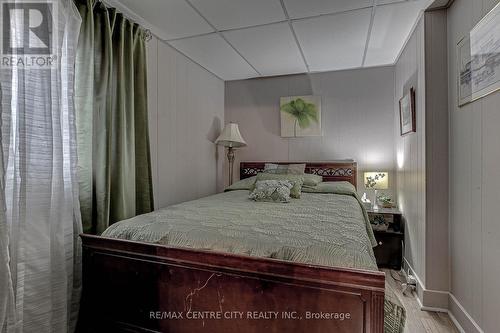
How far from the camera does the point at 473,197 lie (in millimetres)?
1657

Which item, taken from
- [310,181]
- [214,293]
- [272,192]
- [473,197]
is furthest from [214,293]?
[310,181]

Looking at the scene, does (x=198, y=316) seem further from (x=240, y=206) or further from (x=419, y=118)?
(x=419, y=118)

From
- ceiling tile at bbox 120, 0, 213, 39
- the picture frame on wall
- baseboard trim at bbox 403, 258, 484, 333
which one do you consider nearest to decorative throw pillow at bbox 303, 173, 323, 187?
baseboard trim at bbox 403, 258, 484, 333

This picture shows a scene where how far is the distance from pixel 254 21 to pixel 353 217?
190 centimetres

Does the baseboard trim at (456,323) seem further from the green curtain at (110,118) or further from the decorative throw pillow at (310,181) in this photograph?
the green curtain at (110,118)

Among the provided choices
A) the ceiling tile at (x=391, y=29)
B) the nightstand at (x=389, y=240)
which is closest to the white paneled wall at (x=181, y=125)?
the ceiling tile at (x=391, y=29)

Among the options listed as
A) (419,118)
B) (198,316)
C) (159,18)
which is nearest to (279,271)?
(198,316)

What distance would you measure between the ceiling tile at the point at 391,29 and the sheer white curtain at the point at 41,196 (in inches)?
95.4

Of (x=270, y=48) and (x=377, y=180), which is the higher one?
(x=270, y=48)

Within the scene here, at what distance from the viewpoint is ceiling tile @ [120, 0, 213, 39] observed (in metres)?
2.10

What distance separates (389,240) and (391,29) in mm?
2165

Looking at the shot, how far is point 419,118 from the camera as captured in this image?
2.27 m

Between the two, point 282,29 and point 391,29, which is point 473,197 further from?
point 282,29

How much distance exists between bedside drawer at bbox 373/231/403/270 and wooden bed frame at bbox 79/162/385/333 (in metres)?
2.01
